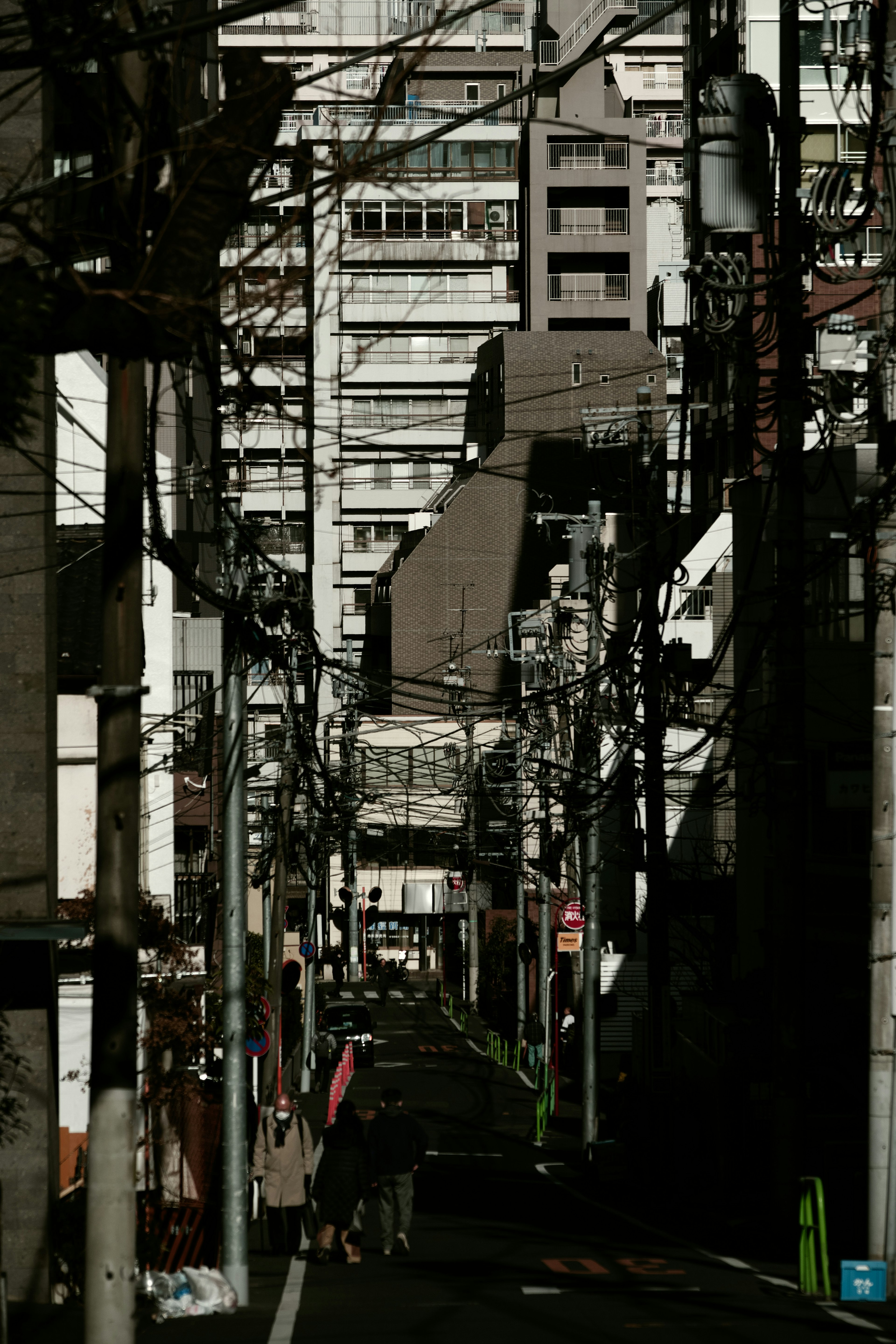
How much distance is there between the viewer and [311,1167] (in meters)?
18.1

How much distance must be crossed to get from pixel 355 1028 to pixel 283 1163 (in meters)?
29.4

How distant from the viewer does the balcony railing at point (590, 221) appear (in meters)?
87.8

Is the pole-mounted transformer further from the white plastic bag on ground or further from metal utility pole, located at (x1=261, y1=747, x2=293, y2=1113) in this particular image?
metal utility pole, located at (x1=261, y1=747, x2=293, y2=1113)

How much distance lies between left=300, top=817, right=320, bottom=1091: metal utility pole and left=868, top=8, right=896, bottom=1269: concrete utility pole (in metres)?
26.9

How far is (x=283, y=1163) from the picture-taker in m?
17.2

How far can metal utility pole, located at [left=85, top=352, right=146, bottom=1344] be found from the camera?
790cm

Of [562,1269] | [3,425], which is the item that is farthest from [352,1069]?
[3,425]

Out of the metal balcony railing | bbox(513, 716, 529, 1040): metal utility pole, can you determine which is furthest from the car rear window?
the metal balcony railing

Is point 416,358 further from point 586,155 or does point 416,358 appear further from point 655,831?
point 655,831

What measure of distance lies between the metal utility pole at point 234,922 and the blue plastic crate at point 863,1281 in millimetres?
5063

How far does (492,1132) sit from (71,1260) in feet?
59.3

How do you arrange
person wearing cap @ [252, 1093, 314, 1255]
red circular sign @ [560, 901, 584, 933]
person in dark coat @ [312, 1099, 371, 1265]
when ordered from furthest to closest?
red circular sign @ [560, 901, 584, 933] < person wearing cap @ [252, 1093, 314, 1255] < person in dark coat @ [312, 1099, 371, 1265]

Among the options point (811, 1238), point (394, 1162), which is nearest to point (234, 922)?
point (394, 1162)

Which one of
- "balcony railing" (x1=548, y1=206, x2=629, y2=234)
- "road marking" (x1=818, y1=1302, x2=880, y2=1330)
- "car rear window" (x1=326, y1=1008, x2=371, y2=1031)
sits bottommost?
"car rear window" (x1=326, y1=1008, x2=371, y2=1031)
